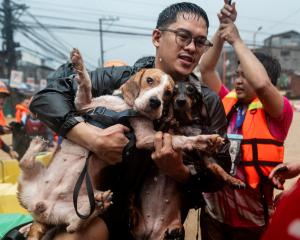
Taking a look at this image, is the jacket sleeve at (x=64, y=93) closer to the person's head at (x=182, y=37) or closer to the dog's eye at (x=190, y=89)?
the person's head at (x=182, y=37)

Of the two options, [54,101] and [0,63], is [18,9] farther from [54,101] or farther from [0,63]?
[54,101]

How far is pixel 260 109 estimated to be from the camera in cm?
293

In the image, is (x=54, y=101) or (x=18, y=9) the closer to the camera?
(x=54, y=101)

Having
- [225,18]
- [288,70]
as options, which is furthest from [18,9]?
[288,70]

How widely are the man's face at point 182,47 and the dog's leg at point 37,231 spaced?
4.34 ft

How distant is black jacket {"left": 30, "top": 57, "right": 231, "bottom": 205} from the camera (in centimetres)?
234

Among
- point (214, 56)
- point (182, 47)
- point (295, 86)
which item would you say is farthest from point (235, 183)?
point (295, 86)

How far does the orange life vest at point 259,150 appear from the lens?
9.19 ft

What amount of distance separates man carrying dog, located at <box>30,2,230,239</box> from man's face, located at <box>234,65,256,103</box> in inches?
24.7

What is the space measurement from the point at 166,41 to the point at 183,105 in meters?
0.45

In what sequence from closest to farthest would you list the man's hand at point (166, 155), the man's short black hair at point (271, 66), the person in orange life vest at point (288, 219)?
the person in orange life vest at point (288, 219), the man's hand at point (166, 155), the man's short black hair at point (271, 66)

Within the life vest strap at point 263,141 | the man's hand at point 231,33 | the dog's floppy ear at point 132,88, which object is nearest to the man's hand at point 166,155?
the dog's floppy ear at point 132,88

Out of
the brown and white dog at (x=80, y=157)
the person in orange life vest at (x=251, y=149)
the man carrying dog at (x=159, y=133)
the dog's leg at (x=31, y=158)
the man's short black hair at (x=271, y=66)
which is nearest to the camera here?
the man carrying dog at (x=159, y=133)

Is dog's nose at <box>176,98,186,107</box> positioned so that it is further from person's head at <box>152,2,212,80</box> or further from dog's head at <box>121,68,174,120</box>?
person's head at <box>152,2,212,80</box>
